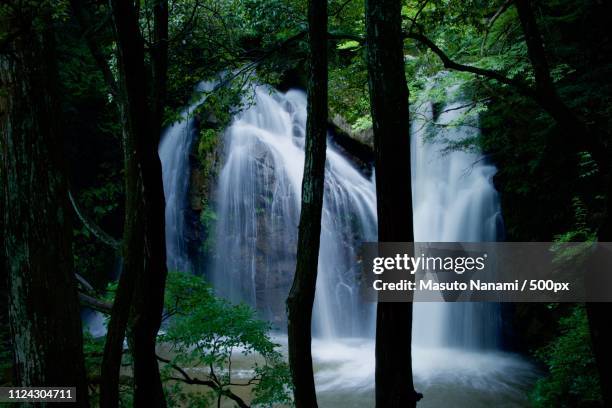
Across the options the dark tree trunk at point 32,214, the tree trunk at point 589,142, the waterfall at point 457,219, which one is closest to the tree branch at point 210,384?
the dark tree trunk at point 32,214

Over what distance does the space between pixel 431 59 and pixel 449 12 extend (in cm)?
141

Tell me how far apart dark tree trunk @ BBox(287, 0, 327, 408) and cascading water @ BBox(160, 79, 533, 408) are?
23.4 feet

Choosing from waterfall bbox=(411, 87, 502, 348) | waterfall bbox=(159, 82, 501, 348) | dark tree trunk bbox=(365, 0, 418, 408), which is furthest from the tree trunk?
waterfall bbox=(159, 82, 501, 348)

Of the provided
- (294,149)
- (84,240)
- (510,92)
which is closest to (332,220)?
(294,149)

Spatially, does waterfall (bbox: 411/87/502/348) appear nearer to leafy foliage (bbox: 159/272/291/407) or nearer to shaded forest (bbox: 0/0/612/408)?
shaded forest (bbox: 0/0/612/408)

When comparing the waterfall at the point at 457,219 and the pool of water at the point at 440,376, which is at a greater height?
the waterfall at the point at 457,219

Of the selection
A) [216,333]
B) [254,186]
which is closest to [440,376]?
[216,333]

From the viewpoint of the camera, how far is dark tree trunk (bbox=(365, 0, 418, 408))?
3.56 meters

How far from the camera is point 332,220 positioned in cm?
1345

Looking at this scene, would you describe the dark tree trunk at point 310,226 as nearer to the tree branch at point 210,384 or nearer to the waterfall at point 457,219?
the tree branch at point 210,384

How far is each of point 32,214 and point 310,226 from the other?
222 cm

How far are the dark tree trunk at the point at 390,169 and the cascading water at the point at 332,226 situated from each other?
24.8 feet

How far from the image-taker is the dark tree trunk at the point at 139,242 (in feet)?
10.5

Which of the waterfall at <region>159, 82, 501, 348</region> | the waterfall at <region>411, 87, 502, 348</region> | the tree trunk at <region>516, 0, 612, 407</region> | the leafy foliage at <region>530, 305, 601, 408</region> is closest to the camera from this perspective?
the tree trunk at <region>516, 0, 612, 407</region>
